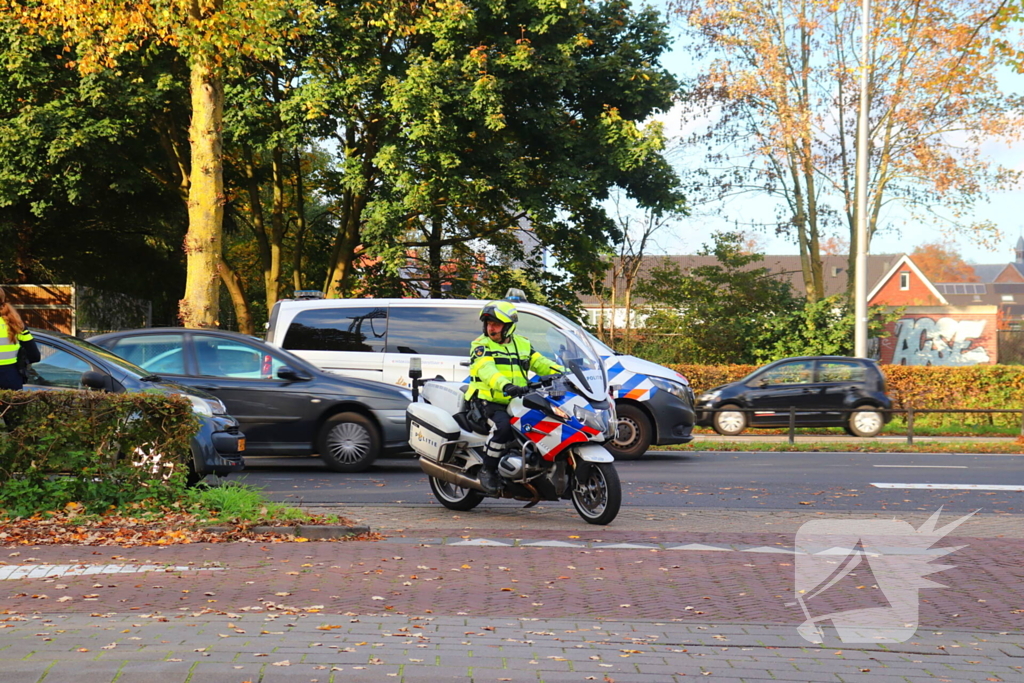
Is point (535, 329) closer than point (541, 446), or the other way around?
point (541, 446)

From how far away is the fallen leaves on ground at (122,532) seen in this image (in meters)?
7.84

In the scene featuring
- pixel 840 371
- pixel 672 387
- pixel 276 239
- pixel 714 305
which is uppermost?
pixel 276 239

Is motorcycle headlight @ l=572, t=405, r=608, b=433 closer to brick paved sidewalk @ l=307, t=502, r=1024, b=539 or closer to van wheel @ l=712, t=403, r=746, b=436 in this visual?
brick paved sidewalk @ l=307, t=502, r=1024, b=539

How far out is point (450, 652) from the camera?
518cm

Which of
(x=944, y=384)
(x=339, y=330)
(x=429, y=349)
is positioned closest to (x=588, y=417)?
(x=429, y=349)

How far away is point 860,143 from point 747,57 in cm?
798

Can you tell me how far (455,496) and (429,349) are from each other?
553cm

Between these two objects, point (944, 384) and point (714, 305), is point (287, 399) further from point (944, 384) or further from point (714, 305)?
point (714, 305)

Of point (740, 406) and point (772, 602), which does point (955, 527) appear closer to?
point (772, 602)

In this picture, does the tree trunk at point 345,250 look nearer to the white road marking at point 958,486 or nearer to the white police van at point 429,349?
the white police van at point 429,349

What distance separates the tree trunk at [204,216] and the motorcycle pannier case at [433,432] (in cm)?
844

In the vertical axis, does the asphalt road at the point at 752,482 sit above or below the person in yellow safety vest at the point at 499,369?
below

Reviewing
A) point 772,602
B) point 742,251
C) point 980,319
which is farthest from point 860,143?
point 772,602

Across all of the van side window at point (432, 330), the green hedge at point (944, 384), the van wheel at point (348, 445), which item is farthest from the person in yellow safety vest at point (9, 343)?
the green hedge at point (944, 384)
